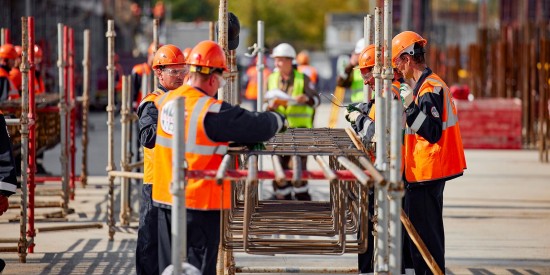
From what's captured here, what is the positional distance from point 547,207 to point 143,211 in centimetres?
746

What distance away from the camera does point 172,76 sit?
30.2 feet

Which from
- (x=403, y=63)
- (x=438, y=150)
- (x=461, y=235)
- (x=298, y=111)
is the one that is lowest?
(x=461, y=235)

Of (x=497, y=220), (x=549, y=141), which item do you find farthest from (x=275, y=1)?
(x=497, y=220)

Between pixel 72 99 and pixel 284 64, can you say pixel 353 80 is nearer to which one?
pixel 284 64

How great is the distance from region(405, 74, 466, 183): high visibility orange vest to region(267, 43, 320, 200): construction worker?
6.11 meters

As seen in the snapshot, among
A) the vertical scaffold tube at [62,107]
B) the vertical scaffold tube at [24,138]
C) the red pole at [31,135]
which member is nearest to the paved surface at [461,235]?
the vertical scaffold tube at [24,138]

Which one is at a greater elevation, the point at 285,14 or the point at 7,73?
A: the point at 285,14

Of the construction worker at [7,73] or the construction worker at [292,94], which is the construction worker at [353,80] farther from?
the construction worker at [7,73]

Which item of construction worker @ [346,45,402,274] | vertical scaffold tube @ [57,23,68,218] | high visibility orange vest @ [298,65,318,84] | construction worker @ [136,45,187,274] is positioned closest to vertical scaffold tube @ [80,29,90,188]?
vertical scaffold tube @ [57,23,68,218]

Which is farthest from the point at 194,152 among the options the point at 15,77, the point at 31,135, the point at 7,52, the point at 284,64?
the point at 15,77

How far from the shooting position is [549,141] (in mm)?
21188

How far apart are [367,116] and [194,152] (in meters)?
1.71

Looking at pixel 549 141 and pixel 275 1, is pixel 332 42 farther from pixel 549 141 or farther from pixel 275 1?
pixel 549 141

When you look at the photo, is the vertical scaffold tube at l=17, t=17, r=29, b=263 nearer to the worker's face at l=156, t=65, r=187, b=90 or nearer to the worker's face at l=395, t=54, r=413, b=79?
the worker's face at l=156, t=65, r=187, b=90
